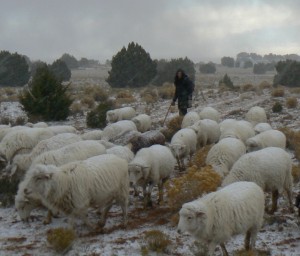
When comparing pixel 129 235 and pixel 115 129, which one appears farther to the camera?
pixel 115 129

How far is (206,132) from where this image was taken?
1318 centimetres

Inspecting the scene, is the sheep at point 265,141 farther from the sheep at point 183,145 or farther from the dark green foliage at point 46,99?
the dark green foliage at point 46,99

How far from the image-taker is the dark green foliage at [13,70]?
42925mm

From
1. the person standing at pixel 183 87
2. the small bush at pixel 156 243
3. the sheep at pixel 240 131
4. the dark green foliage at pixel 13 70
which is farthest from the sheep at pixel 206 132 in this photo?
the dark green foliage at pixel 13 70

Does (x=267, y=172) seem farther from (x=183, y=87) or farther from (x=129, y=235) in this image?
(x=183, y=87)

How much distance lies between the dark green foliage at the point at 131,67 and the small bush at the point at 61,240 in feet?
111

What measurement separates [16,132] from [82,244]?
4.97 metres

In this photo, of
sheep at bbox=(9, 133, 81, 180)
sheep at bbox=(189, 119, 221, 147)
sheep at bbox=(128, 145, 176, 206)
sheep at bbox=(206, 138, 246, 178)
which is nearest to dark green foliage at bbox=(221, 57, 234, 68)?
sheep at bbox=(189, 119, 221, 147)

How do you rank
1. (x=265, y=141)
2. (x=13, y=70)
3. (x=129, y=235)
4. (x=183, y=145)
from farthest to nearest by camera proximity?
(x=13, y=70)
(x=183, y=145)
(x=265, y=141)
(x=129, y=235)

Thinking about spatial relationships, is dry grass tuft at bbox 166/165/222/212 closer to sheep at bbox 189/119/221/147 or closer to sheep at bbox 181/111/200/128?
sheep at bbox 189/119/221/147

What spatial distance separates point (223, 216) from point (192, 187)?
2231 millimetres

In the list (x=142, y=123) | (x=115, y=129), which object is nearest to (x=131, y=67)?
(x=142, y=123)

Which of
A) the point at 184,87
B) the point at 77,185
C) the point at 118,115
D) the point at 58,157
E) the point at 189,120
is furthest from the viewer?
the point at 118,115

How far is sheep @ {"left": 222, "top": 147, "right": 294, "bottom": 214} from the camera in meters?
7.81
